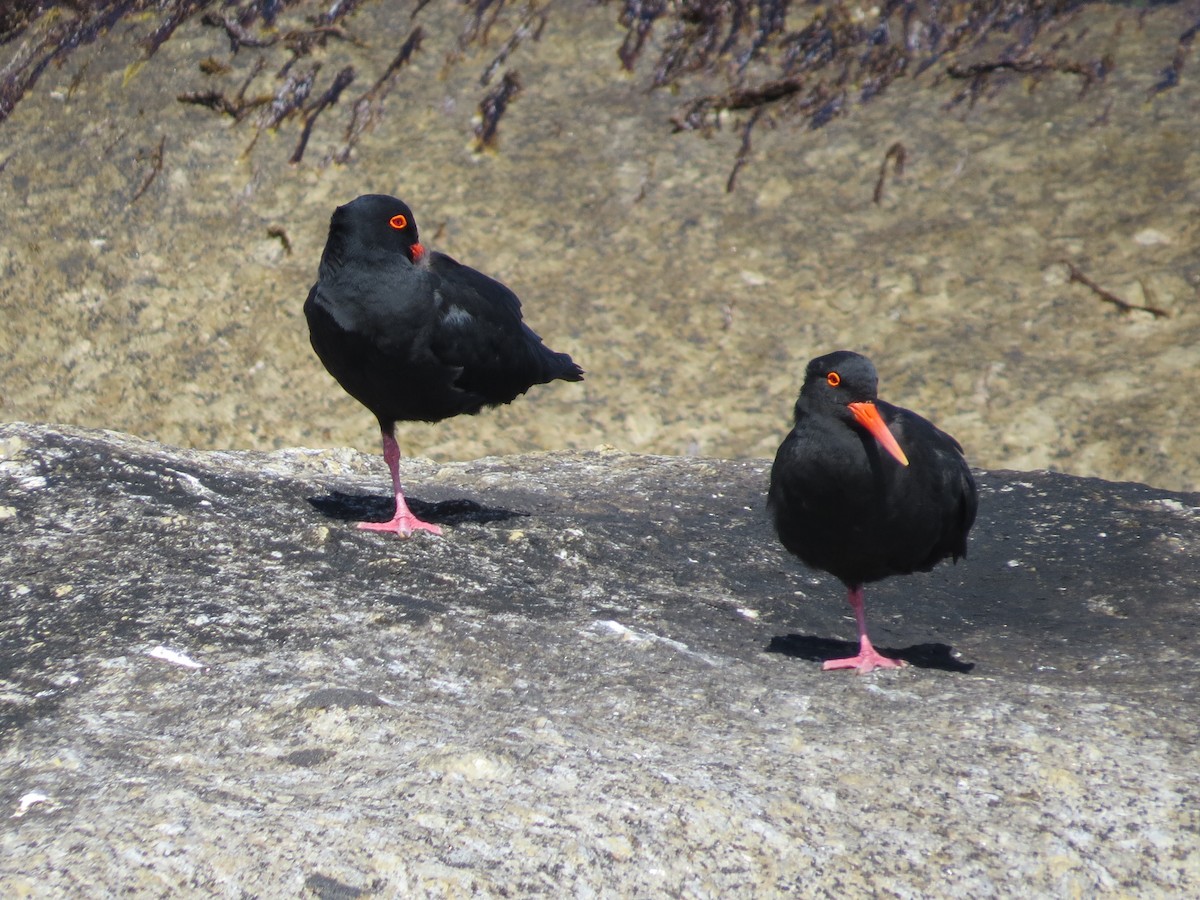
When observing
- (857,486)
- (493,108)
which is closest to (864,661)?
(857,486)

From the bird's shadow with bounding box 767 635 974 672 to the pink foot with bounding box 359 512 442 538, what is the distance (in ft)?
5.60

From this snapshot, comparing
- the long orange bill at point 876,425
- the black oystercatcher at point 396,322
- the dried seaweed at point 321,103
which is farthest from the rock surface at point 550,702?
the dried seaweed at point 321,103

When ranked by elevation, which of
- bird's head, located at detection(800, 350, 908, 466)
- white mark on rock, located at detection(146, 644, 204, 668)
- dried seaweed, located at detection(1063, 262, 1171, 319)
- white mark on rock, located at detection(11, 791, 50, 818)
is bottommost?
white mark on rock, located at detection(11, 791, 50, 818)

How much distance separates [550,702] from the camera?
Answer: 13.8 feet

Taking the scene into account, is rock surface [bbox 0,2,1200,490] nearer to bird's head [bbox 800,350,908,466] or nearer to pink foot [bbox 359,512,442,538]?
pink foot [bbox 359,512,442,538]

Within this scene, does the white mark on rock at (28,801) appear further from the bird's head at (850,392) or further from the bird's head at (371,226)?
the bird's head at (371,226)

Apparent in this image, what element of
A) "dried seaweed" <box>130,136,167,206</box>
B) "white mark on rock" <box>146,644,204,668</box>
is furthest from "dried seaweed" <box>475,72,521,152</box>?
"white mark on rock" <box>146,644,204,668</box>

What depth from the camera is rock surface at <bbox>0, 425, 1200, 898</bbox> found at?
10.7 feet

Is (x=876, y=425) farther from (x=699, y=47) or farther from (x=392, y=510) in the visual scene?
(x=699, y=47)

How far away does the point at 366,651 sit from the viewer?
14.6ft

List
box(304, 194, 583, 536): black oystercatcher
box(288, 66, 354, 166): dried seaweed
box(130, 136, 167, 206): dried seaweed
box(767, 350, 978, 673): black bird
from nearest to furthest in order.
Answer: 1. box(767, 350, 978, 673): black bird
2. box(304, 194, 583, 536): black oystercatcher
3. box(130, 136, 167, 206): dried seaweed
4. box(288, 66, 354, 166): dried seaweed

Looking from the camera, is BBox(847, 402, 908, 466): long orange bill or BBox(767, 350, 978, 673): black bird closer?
BBox(847, 402, 908, 466): long orange bill

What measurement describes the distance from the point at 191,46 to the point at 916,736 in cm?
1056

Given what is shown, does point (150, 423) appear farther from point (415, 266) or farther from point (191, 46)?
point (415, 266)
